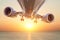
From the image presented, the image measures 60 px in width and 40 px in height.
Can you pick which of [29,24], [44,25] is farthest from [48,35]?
[29,24]

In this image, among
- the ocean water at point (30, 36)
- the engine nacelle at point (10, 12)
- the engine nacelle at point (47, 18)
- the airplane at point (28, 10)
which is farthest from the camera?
the ocean water at point (30, 36)

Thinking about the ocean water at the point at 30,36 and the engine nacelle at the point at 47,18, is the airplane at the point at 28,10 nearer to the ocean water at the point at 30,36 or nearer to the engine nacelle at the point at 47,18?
the engine nacelle at the point at 47,18

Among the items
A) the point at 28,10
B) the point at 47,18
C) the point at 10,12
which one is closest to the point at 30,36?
the point at 47,18

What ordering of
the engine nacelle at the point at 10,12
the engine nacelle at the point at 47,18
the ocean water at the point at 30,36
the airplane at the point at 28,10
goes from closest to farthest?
the airplane at the point at 28,10
the engine nacelle at the point at 10,12
the engine nacelle at the point at 47,18
the ocean water at the point at 30,36

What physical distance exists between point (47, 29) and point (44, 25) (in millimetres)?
294

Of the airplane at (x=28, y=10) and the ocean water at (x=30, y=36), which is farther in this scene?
the ocean water at (x=30, y=36)

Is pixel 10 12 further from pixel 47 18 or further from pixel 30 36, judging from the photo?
pixel 30 36

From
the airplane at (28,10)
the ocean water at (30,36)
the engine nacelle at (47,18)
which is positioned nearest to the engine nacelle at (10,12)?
the airplane at (28,10)

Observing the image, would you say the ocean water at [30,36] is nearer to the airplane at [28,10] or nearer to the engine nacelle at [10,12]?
the airplane at [28,10]

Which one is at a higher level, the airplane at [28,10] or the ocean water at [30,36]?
the airplane at [28,10]

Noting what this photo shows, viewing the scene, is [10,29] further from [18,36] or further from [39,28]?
[39,28]

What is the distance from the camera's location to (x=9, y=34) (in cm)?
356

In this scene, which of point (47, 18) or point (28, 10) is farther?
point (47, 18)

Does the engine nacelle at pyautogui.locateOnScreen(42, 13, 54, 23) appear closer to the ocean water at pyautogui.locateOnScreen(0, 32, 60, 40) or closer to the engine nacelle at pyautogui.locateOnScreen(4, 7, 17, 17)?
the engine nacelle at pyautogui.locateOnScreen(4, 7, 17, 17)
